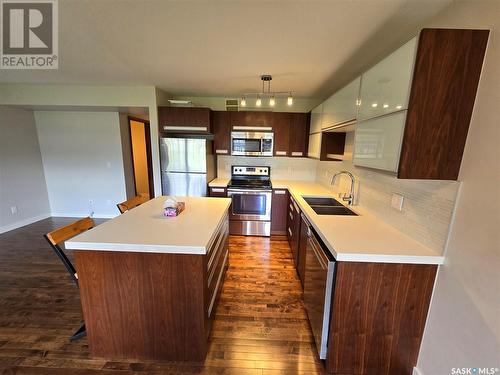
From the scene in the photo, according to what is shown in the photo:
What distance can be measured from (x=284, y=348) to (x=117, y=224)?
163 cm

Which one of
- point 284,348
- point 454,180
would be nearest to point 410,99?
point 454,180

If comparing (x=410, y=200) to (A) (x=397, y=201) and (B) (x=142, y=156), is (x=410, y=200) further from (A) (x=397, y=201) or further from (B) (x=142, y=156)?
(B) (x=142, y=156)

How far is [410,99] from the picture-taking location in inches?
42.5

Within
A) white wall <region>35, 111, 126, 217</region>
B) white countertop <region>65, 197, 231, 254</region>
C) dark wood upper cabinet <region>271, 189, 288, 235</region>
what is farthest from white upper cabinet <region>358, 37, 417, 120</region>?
white wall <region>35, 111, 126, 217</region>

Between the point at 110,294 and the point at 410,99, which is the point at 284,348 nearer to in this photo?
the point at 110,294

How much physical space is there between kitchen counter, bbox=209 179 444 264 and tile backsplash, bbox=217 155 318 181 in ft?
7.12

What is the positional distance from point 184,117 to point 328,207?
253 cm

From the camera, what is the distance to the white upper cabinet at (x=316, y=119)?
2790 millimetres

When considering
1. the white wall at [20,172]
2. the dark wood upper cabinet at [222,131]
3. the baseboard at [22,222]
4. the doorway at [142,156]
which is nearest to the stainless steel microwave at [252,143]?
the dark wood upper cabinet at [222,131]

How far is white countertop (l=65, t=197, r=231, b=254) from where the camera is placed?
1266 mm

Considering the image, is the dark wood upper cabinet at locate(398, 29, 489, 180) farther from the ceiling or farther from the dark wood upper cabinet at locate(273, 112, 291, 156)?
the dark wood upper cabinet at locate(273, 112, 291, 156)

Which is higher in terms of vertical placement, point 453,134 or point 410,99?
point 410,99

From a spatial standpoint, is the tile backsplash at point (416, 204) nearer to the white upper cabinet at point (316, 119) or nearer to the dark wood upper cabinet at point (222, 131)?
the white upper cabinet at point (316, 119)

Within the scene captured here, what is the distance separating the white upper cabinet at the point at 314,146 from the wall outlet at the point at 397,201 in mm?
1255
